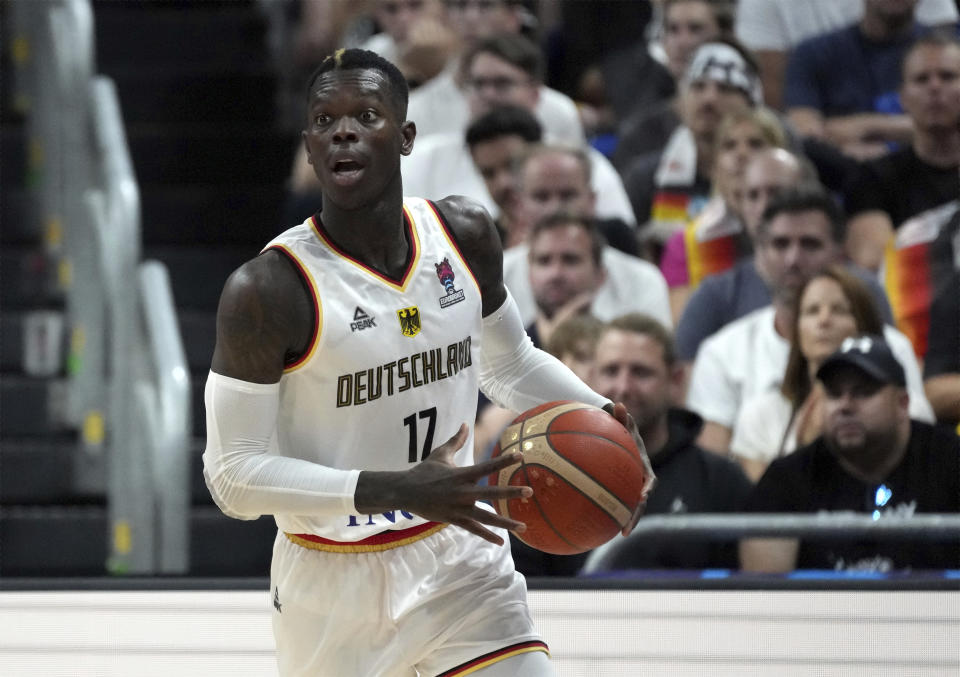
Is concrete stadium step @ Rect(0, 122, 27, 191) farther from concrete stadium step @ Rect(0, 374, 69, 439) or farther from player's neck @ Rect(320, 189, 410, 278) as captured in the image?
player's neck @ Rect(320, 189, 410, 278)

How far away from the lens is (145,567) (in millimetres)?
5906

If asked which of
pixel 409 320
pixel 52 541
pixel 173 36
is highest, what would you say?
pixel 409 320

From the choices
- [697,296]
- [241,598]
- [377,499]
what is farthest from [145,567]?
[377,499]

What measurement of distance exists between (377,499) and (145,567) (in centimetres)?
345

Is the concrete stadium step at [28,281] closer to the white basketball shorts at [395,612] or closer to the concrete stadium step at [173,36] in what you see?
the concrete stadium step at [173,36]

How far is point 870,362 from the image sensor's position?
496 cm

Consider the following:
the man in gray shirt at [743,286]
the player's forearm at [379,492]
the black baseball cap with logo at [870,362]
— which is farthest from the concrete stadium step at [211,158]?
the player's forearm at [379,492]

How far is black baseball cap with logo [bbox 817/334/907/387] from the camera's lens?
4.95m

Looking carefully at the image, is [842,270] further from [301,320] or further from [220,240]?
[220,240]

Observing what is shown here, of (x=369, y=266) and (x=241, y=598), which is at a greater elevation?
(x=369, y=266)

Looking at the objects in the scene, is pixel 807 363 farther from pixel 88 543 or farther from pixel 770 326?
pixel 88 543

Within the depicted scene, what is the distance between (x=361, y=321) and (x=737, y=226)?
145 inches

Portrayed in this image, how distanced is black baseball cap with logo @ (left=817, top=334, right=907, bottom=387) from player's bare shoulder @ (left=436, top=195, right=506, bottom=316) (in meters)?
2.07

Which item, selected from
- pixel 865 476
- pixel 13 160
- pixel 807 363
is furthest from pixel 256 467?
pixel 13 160
